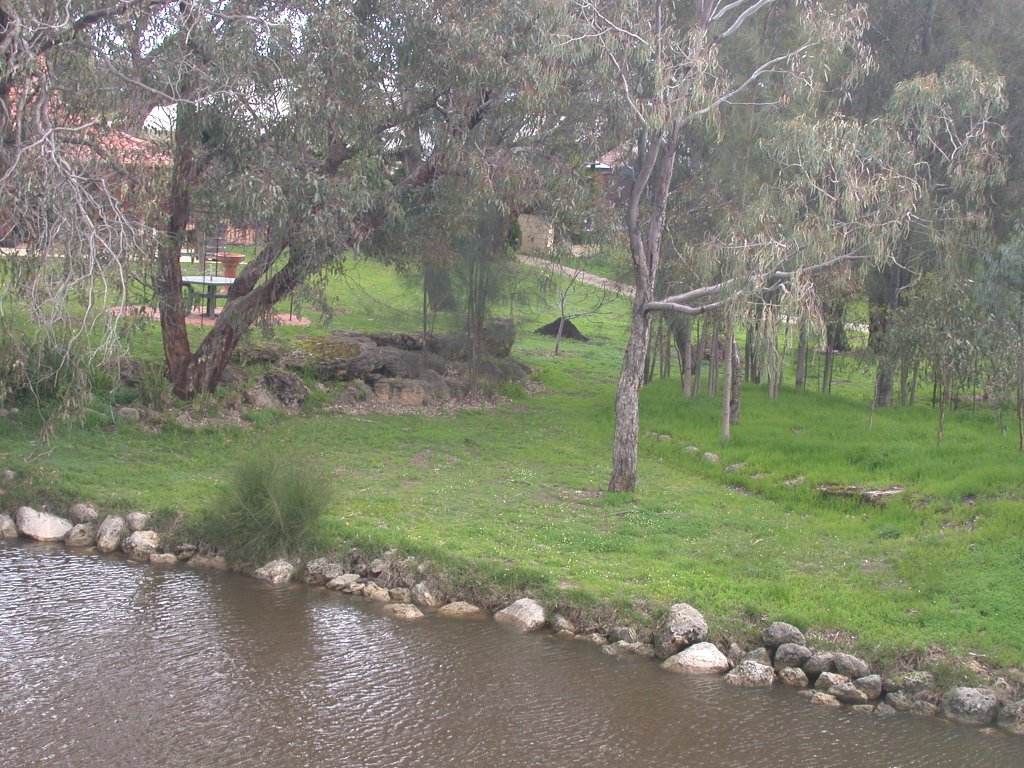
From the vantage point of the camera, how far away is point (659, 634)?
1060cm

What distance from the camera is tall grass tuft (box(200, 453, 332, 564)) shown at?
1280 centimetres

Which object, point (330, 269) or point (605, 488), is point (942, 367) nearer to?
point (605, 488)

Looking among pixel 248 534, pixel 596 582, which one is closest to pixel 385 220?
pixel 248 534

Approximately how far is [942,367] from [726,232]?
4736 mm

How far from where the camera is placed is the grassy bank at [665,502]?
434 inches

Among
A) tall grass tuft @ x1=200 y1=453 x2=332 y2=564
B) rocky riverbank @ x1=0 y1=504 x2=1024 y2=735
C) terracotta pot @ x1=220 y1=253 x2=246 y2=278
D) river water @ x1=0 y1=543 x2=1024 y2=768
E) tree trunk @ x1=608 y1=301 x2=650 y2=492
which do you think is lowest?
river water @ x1=0 y1=543 x2=1024 y2=768

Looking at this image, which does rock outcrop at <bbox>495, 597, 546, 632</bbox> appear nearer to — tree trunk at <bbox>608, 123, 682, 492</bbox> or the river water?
the river water

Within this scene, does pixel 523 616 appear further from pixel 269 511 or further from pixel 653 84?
pixel 653 84

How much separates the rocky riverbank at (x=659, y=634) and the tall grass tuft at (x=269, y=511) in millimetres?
273

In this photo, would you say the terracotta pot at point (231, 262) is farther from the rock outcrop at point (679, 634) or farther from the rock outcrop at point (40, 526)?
the rock outcrop at point (679, 634)

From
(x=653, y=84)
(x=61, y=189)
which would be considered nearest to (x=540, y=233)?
(x=653, y=84)

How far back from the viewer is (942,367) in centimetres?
1755

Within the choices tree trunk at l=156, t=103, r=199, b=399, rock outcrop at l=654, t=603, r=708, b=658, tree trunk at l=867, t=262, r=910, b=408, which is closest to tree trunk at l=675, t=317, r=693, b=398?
tree trunk at l=867, t=262, r=910, b=408

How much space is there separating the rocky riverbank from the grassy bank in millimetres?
236
